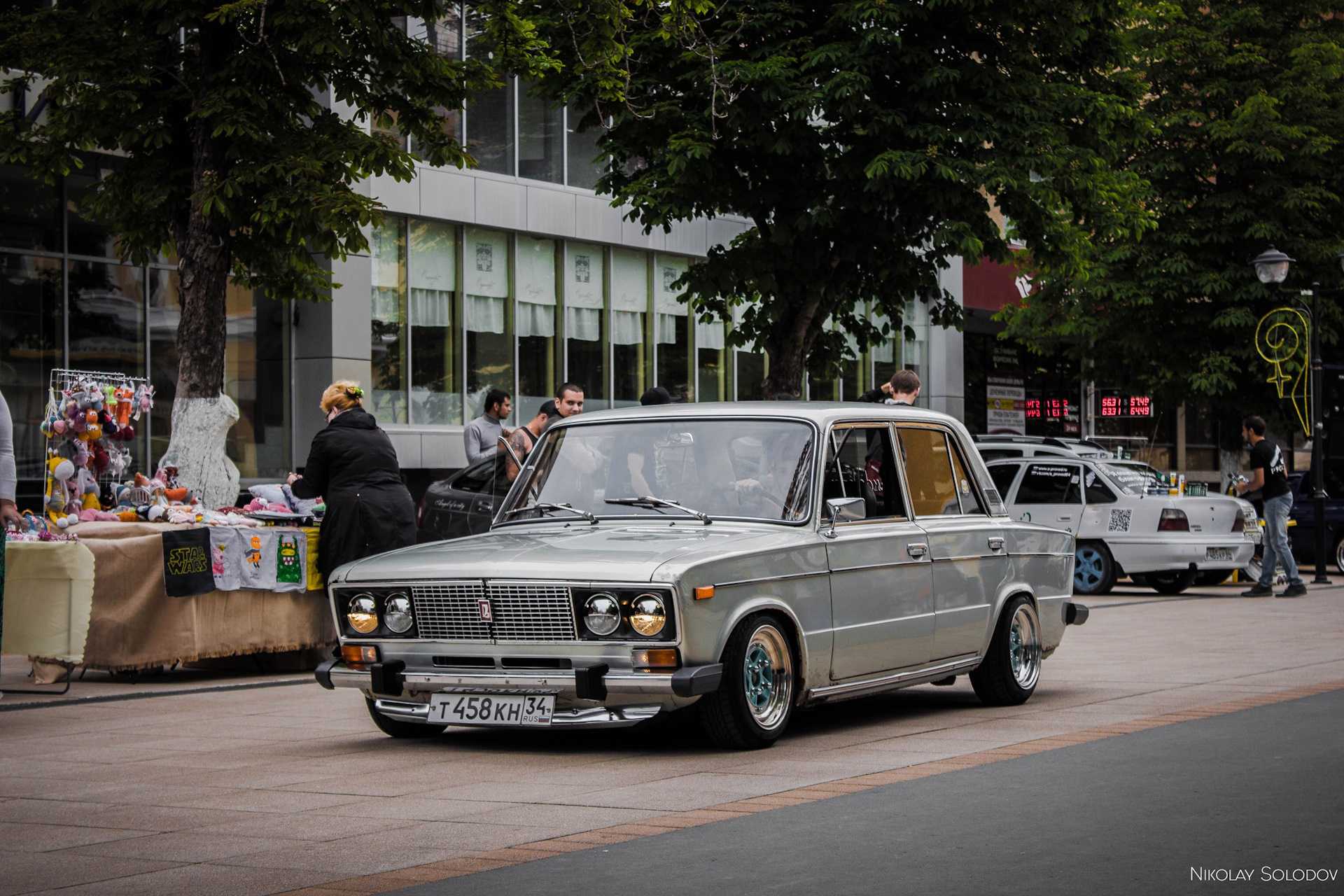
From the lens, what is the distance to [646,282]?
29828 millimetres

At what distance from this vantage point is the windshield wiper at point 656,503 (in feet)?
27.9

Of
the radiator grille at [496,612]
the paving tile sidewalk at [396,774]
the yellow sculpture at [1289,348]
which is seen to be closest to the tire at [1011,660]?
the paving tile sidewalk at [396,774]

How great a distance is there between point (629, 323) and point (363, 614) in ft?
69.5

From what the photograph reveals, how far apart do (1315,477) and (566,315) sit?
11.6m

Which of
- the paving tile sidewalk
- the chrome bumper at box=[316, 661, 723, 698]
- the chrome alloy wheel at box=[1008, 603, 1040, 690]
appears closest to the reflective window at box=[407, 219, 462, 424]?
the paving tile sidewalk

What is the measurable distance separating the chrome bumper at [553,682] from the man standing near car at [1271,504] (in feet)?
46.5

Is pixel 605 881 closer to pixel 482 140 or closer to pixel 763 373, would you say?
pixel 482 140

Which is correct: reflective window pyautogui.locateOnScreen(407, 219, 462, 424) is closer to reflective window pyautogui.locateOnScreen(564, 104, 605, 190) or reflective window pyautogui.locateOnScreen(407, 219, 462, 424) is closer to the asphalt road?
reflective window pyautogui.locateOnScreen(564, 104, 605, 190)

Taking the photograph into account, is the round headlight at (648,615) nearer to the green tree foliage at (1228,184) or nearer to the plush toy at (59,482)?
the plush toy at (59,482)

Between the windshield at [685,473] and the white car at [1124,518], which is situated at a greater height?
the windshield at [685,473]

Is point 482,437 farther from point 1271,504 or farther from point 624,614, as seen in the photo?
point 1271,504

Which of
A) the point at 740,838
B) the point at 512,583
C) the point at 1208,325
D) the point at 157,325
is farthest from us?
the point at 1208,325

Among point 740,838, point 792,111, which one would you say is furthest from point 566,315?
point 740,838

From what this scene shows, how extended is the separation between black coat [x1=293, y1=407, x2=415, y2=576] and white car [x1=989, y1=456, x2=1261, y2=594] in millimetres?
10846
